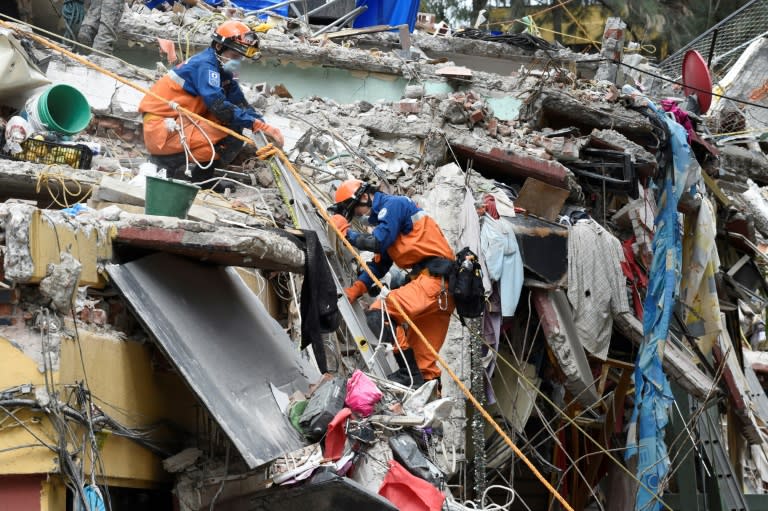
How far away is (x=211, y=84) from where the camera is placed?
10383 millimetres

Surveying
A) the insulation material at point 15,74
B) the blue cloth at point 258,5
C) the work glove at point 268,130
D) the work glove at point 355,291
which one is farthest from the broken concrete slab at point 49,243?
the blue cloth at point 258,5

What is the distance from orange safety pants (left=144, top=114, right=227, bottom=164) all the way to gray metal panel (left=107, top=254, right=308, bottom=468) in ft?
9.57

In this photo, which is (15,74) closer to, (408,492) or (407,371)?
(407,371)

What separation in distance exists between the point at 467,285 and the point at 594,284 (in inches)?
97.0

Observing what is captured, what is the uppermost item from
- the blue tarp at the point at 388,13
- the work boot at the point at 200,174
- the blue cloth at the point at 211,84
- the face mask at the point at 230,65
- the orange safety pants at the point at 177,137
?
the blue tarp at the point at 388,13

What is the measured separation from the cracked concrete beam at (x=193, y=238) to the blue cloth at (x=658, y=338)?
573 centimetres

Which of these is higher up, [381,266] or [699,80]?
[699,80]

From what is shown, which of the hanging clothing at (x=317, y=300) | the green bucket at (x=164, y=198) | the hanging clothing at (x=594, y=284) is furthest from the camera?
the hanging clothing at (x=594, y=284)

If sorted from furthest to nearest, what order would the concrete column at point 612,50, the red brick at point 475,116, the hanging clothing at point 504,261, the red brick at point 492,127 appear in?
the concrete column at point 612,50 < the red brick at point 492,127 < the red brick at point 475,116 < the hanging clothing at point 504,261

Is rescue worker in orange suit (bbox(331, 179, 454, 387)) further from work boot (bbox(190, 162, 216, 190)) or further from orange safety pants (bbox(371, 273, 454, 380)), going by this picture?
work boot (bbox(190, 162, 216, 190))

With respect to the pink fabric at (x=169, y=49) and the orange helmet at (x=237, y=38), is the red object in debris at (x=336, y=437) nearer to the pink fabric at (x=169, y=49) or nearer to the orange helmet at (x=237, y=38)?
the orange helmet at (x=237, y=38)

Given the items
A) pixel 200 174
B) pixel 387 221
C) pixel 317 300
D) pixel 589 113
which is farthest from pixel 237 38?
pixel 589 113

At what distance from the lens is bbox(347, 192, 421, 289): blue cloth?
9648 millimetres

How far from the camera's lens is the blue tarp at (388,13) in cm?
1838
